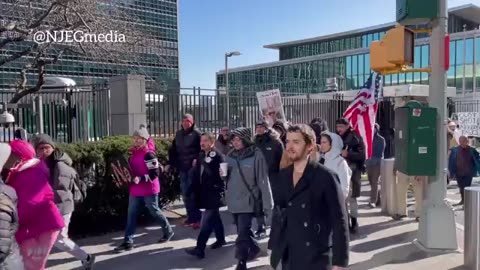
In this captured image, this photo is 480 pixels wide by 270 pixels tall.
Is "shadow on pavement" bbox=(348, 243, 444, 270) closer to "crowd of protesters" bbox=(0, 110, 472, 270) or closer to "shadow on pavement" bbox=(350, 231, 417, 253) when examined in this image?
"shadow on pavement" bbox=(350, 231, 417, 253)

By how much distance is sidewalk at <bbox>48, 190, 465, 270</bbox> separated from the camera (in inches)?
233

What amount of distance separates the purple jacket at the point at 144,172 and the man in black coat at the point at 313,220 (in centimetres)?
364

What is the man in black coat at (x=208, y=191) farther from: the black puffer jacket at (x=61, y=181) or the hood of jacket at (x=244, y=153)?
the black puffer jacket at (x=61, y=181)

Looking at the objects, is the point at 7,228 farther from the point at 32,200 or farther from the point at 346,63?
the point at 346,63

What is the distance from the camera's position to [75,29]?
13.3 metres

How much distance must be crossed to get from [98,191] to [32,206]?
3094 millimetres

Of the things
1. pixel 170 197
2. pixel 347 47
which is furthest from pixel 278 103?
pixel 347 47

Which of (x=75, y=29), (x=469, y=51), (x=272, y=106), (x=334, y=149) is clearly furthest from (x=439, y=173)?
(x=469, y=51)

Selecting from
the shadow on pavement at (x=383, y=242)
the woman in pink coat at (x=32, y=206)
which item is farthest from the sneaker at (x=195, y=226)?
the woman in pink coat at (x=32, y=206)

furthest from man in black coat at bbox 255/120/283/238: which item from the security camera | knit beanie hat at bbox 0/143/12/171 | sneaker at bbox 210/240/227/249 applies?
the security camera

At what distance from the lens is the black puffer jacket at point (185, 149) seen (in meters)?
8.04

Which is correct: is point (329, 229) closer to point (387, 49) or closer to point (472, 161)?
point (387, 49)

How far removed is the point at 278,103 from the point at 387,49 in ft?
17.4

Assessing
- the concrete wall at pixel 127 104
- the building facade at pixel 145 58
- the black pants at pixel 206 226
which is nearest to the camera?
the black pants at pixel 206 226
